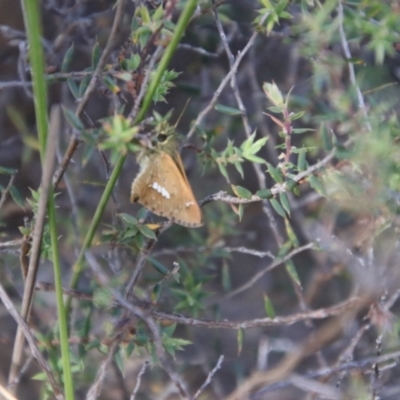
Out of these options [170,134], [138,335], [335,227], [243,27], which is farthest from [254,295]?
[170,134]

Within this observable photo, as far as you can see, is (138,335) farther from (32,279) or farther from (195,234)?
(195,234)

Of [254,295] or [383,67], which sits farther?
[254,295]

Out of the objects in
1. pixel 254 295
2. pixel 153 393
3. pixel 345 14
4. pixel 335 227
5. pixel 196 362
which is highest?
pixel 345 14

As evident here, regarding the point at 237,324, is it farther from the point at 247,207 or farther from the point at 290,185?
the point at 247,207

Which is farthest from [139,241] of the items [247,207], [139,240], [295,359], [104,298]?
[247,207]

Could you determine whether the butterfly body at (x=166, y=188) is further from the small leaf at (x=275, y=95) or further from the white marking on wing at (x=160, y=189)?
the small leaf at (x=275, y=95)

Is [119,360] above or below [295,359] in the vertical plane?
above

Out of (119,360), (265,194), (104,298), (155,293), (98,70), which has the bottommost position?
(119,360)
